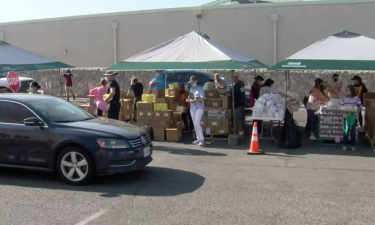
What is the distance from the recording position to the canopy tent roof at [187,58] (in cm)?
1170

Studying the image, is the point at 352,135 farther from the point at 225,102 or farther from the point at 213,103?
the point at 213,103

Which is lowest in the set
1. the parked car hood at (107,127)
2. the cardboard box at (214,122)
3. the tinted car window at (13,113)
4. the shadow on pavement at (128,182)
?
the shadow on pavement at (128,182)

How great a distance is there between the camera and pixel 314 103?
12.4 meters

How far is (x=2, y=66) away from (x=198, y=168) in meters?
6.72

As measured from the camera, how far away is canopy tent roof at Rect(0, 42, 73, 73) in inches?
503

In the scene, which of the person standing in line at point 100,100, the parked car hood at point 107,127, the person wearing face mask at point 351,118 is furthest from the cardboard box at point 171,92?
the parked car hood at point 107,127

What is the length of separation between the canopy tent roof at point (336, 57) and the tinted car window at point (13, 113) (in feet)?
20.5

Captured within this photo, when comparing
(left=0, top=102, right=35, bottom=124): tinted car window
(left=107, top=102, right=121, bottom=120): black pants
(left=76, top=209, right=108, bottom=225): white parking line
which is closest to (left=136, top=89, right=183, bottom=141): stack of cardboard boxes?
(left=107, top=102, right=121, bottom=120): black pants

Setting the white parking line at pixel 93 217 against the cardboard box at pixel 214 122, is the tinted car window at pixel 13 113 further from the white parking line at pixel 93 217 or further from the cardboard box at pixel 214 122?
the cardboard box at pixel 214 122

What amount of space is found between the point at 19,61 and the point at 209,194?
8391mm

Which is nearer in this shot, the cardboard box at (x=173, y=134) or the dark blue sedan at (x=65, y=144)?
the dark blue sedan at (x=65, y=144)

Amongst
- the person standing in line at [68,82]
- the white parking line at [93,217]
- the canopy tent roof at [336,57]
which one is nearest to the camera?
the white parking line at [93,217]

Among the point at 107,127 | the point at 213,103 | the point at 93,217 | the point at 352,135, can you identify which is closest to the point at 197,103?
the point at 213,103

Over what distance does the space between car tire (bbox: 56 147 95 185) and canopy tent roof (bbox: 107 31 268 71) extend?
4.79 m
